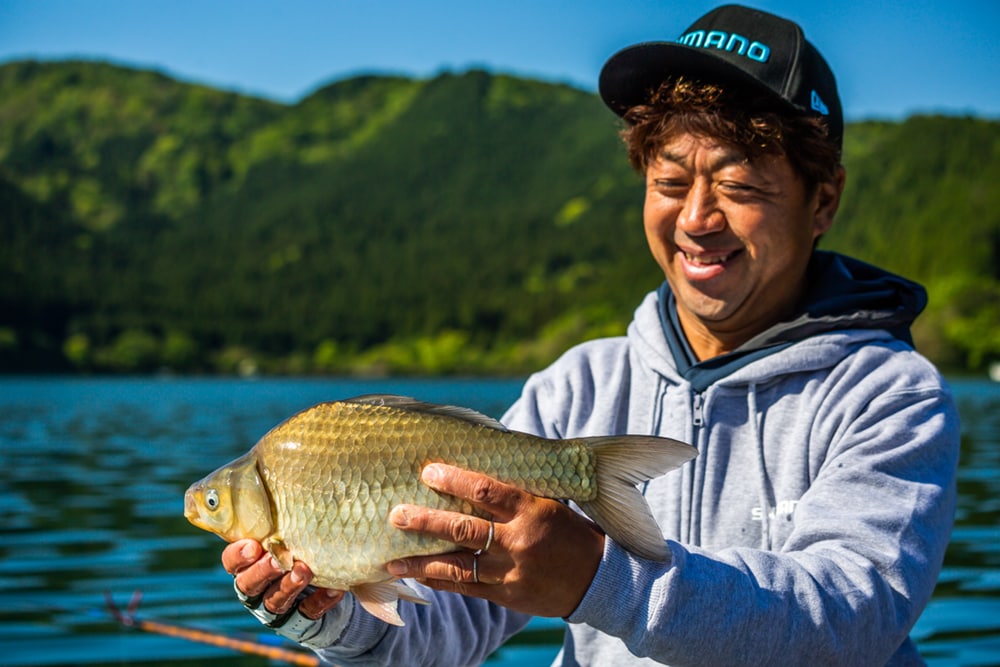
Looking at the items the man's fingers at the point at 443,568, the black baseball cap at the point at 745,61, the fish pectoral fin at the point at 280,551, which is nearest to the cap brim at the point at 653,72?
the black baseball cap at the point at 745,61

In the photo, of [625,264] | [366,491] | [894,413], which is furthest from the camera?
[625,264]

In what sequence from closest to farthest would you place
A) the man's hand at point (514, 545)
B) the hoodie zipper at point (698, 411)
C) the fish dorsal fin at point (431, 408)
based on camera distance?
the man's hand at point (514, 545) → the fish dorsal fin at point (431, 408) → the hoodie zipper at point (698, 411)

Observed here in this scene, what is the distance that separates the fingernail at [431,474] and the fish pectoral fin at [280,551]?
42 cm

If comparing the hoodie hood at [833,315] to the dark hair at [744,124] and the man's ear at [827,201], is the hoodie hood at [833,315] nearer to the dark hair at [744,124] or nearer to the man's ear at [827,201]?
the man's ear at [827,201]

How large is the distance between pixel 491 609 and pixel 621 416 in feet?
2.25

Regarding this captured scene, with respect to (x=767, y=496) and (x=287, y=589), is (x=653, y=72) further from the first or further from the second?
(x=287, y=589)

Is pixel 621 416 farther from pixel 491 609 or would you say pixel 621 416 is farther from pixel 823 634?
pixel 823 634

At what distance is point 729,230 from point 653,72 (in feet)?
1.71

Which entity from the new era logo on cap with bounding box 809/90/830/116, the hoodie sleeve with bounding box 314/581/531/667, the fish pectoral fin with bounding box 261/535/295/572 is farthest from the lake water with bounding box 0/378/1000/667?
the new era logo on cap with bounding box 809/90/830/116

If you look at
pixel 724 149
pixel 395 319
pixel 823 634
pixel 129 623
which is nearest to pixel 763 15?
pixel 724 149

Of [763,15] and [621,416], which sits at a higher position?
[763,15]

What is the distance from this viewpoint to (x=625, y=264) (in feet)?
509

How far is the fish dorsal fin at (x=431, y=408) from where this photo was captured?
98.2 inches

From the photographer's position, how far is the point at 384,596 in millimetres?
2611
